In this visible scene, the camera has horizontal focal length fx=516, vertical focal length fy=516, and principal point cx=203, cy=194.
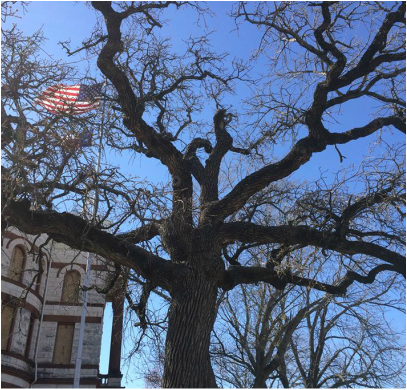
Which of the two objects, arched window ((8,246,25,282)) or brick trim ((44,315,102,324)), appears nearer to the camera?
arched window ((8,246,25,282))

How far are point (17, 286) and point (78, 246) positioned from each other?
18.7 m

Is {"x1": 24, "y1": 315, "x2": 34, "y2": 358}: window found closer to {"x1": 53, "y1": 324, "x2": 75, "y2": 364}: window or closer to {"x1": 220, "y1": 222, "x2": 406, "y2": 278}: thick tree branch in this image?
{"x1": 53, "y1": 324, "x2": 75, "y2": 364}: window

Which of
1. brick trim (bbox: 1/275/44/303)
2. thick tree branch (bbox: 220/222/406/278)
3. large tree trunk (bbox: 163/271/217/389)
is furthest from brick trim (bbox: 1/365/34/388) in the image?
thick tree branch (bbox: 220/222/406/278)

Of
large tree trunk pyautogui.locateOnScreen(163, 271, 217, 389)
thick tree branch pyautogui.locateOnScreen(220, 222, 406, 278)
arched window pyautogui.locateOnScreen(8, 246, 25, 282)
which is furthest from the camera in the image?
arched window pyautogui.locateOnScreen(8, 246, 25, 282)

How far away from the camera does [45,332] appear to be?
27.7 meters

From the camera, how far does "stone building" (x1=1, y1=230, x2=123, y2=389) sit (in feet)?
82.4

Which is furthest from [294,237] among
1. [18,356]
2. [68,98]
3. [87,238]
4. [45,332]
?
[45,332]

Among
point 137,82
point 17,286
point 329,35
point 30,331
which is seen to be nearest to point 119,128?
point 137,82

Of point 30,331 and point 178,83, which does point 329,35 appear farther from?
point 30,331

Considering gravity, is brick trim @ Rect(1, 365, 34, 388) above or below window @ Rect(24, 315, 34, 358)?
below

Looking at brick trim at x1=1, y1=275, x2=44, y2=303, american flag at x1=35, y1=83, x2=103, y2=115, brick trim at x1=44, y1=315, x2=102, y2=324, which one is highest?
brick trim at x1=1, y1=275, x2=44, y2=303

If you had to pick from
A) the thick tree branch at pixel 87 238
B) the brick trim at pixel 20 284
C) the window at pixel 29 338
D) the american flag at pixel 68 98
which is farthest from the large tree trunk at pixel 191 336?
the window at pixel 29 338

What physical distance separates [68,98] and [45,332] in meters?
21.1

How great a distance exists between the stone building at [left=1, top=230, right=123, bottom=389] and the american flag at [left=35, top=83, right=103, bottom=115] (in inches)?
557
